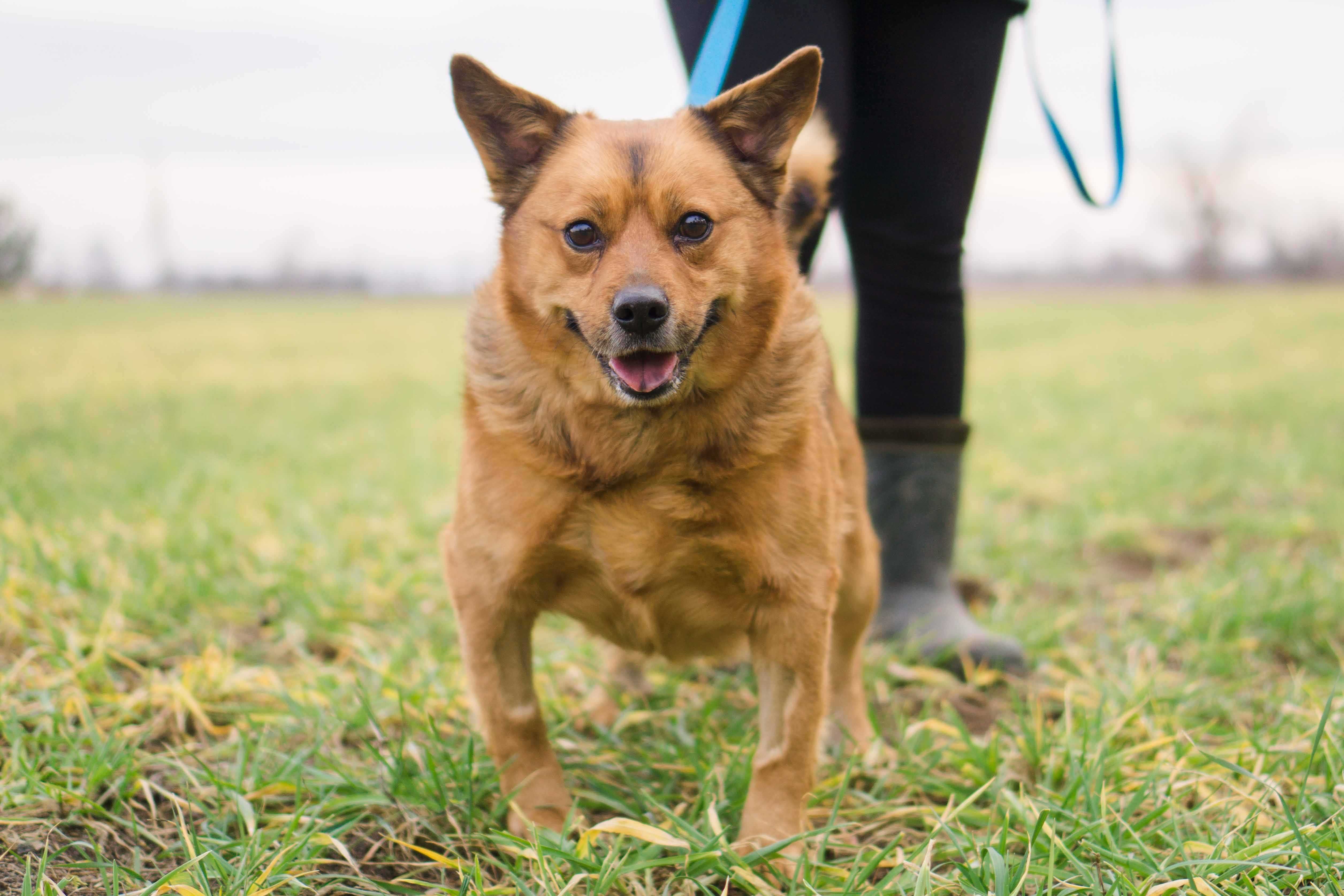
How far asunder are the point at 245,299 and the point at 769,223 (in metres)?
20.8

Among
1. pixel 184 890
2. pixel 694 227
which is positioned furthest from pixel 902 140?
pixel 184 890

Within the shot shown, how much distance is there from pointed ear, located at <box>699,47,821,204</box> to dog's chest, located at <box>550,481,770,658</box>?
2.24ft

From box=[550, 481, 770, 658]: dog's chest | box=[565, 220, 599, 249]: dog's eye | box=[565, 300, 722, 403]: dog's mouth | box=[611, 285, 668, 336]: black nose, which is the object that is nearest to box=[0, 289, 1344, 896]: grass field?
box=[550, 481, 770, 658]: dog's chest

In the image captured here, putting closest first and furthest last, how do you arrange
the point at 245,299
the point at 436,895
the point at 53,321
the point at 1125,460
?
the point at 436,895 < the point at 1125,460 < the point at 53,321 < the point at 245,299

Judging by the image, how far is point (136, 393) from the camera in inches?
294

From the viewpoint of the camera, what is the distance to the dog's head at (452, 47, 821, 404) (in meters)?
1.77

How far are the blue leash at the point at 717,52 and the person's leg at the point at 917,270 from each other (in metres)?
0.44

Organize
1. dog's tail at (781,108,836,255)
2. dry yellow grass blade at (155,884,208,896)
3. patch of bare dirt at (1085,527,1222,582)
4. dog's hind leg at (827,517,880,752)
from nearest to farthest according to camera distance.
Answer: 1. dry yellow grass blade at (155,884,208,896)
2. dog's tail at (781,108,836,255)
3. dog's hind leg at (827,517,880,752)
4. patch of bare dirt at (1085,527,1222,582)

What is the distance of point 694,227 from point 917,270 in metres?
1.00

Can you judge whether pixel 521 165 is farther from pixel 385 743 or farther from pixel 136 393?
pixel 136 393

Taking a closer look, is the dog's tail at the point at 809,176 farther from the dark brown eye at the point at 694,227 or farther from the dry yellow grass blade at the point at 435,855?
the dry yellow grass blade at the point at 435,855

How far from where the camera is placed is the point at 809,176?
2174 millimetres

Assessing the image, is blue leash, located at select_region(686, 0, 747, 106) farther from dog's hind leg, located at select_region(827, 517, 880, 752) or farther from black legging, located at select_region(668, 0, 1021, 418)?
dog's hind leg, located at select_region(827, 517, 880, 752)

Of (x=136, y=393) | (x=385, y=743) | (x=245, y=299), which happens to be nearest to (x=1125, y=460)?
(x=385, y=743)
